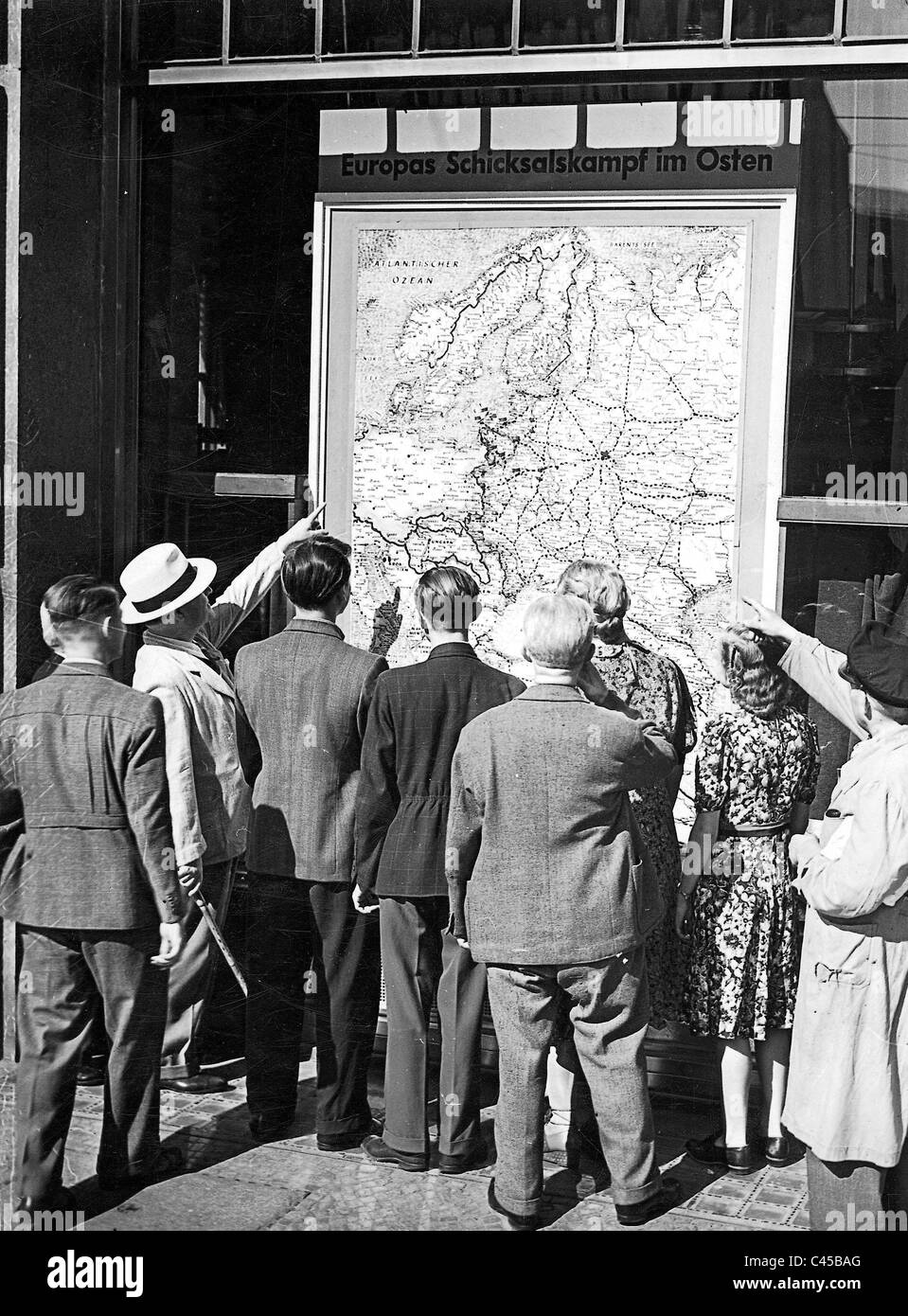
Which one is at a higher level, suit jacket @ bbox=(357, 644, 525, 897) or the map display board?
the map display board

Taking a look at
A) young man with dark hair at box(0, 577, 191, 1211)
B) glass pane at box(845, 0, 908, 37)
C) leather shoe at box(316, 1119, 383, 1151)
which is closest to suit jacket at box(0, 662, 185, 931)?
young man with dark hair at box(0, 577, 191, 1211)

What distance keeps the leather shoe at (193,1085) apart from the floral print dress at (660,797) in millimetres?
A: 1581

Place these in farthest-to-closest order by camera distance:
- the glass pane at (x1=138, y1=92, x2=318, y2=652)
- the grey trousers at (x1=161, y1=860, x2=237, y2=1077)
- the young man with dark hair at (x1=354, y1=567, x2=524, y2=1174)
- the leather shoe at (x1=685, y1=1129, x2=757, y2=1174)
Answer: the glass pane at (x1=138, y1=92, x2=318, y2=652), the grey trousers at (x1=161, y1=860, x2=237, y2=1077), the leather shoe at (x1=685, y1=1129, x2=757, y2=1174), the young man with dark hair at (x1=354, y1=567, x2=524, y2=1174)

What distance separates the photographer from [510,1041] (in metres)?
3.91

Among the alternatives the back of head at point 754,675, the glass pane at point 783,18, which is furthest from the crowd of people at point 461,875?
the glass pane at point 783,18

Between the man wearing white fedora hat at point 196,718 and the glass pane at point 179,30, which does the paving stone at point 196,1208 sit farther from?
the glass pane at point 179,30

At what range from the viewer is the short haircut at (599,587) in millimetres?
4281

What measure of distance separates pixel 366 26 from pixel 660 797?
2746 millimetres

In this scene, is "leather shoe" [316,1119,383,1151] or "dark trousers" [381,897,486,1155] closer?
"dark trousers" [381,897,486,1155]

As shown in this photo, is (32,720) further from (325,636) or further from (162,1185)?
(162,1185)

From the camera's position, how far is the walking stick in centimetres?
468

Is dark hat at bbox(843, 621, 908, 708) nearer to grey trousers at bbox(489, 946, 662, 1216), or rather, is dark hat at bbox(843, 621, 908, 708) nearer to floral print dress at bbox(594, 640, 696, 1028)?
floral print dress at bbox(594, 640, 696, 1028)

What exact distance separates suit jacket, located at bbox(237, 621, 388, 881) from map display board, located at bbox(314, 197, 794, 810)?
1.55 feet

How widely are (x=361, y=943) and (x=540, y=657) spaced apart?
4.09 ft
